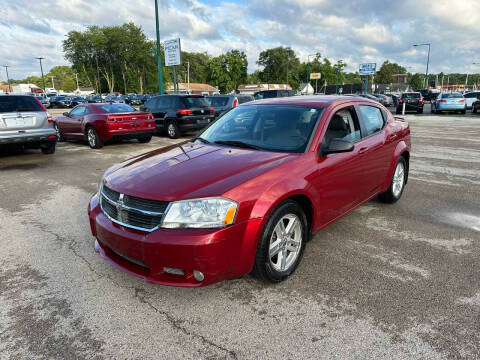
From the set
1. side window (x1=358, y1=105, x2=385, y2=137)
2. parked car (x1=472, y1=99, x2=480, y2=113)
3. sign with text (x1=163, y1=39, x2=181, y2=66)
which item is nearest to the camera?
side window (x1=358, y1=105, x2=385, y2=137)

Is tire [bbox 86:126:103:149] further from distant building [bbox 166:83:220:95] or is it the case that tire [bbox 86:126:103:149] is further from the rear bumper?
distant building [bbox 166:83:220:95]

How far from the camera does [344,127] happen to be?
3.85 m

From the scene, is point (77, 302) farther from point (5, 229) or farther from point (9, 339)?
point (5, 229)

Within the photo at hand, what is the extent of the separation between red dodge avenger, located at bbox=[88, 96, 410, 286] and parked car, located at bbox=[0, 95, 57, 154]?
663 cm

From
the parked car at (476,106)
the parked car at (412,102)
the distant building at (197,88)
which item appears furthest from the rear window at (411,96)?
the distant building at (197,88)

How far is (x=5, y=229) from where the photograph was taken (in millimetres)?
4438

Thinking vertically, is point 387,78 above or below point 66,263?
above

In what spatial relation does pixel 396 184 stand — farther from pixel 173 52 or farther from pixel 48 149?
pixel 173 52

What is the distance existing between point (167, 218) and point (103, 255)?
0.89 metres

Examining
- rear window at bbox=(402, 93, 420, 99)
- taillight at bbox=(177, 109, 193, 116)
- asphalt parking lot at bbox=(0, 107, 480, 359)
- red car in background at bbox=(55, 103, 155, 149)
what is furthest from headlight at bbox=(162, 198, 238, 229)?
rear window at bbox=(402, 93, 420, 99)

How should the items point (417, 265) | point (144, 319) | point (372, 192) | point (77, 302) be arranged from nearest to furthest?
point (144, 319) < point (77, 302) < point (417, 265) < point (372, 192)

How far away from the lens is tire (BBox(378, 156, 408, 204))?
5012 mm

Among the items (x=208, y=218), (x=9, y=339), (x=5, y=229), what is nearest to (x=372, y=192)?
(x=208, y=218)

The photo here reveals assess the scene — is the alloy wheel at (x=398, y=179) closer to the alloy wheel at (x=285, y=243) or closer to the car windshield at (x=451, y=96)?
the alloy wheel at (x=285, y=243)
